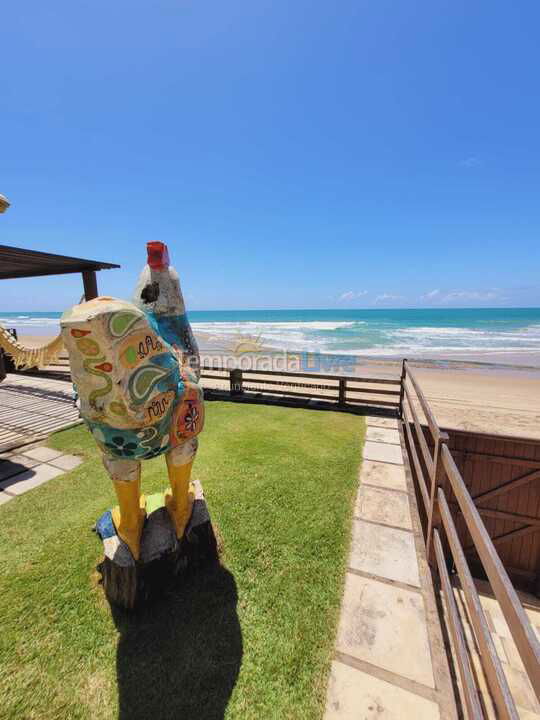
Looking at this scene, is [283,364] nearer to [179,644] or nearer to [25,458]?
[25,458]

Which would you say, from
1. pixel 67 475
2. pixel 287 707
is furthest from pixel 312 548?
pixel 67 475

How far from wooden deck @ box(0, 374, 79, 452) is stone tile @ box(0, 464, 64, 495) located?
43.9 inches

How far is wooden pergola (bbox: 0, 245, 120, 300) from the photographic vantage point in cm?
463

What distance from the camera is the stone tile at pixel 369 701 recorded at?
1.90 m

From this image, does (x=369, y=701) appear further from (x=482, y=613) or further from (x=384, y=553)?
(x=384, y=553)

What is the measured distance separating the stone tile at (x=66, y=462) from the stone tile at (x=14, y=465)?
296 mm

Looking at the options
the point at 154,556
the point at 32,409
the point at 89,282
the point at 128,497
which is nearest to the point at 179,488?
the point at 128,497

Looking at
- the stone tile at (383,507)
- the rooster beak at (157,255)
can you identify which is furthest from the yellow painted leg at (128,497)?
the stone tile at (383,507)

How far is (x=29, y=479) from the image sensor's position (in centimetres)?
449

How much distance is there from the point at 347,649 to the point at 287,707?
0.56m

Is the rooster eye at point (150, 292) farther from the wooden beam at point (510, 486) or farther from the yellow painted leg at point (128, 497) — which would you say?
the wooden beam at point (510, 486)

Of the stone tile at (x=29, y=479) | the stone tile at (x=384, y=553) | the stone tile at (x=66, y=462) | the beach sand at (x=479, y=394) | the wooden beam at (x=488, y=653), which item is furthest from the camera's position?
the beach sand at (x=479, y=394)

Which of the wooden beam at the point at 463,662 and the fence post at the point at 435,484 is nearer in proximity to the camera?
the wooden beam at the point at 463,662

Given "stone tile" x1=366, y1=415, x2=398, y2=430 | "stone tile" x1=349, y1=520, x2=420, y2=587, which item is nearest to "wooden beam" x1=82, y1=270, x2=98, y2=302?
"stone tile" x1=349, y1=520, x2=420, y2=587
